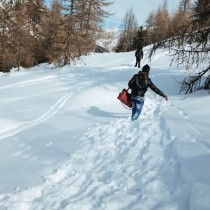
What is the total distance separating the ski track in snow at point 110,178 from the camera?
565 centimetres

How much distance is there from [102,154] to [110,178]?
146 centimetres

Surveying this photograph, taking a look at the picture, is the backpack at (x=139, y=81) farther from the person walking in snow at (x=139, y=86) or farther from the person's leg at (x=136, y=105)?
the person's leg at (x=136, y=105)

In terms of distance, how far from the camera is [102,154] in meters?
8.03

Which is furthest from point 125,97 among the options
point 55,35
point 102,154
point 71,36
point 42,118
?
point 55,35

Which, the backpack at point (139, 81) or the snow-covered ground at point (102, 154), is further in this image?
the backpack at point (139, 81)

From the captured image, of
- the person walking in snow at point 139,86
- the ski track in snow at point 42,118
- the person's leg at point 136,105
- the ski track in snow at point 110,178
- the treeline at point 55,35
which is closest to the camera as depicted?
the ski track in snow at point 110,178

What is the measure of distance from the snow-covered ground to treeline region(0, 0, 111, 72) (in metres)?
13.9

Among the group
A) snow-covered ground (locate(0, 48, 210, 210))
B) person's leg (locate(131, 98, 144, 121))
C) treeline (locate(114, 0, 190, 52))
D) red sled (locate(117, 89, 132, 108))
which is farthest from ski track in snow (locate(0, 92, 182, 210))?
treeline (locate(114, 0, 190, 52))

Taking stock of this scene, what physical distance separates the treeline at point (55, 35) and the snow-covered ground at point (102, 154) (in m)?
13.9

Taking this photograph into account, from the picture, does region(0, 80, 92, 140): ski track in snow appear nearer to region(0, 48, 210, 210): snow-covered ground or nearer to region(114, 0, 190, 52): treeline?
region(0, 48, 210, 210): snow-covered ground

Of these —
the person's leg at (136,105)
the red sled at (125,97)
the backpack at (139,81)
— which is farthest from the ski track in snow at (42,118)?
the backpack at (139,81)

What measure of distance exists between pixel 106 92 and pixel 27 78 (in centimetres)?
763

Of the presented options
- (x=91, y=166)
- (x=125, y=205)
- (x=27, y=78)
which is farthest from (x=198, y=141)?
(x=27, y=78)

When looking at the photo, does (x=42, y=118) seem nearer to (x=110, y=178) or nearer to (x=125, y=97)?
(x=125, y=97)
